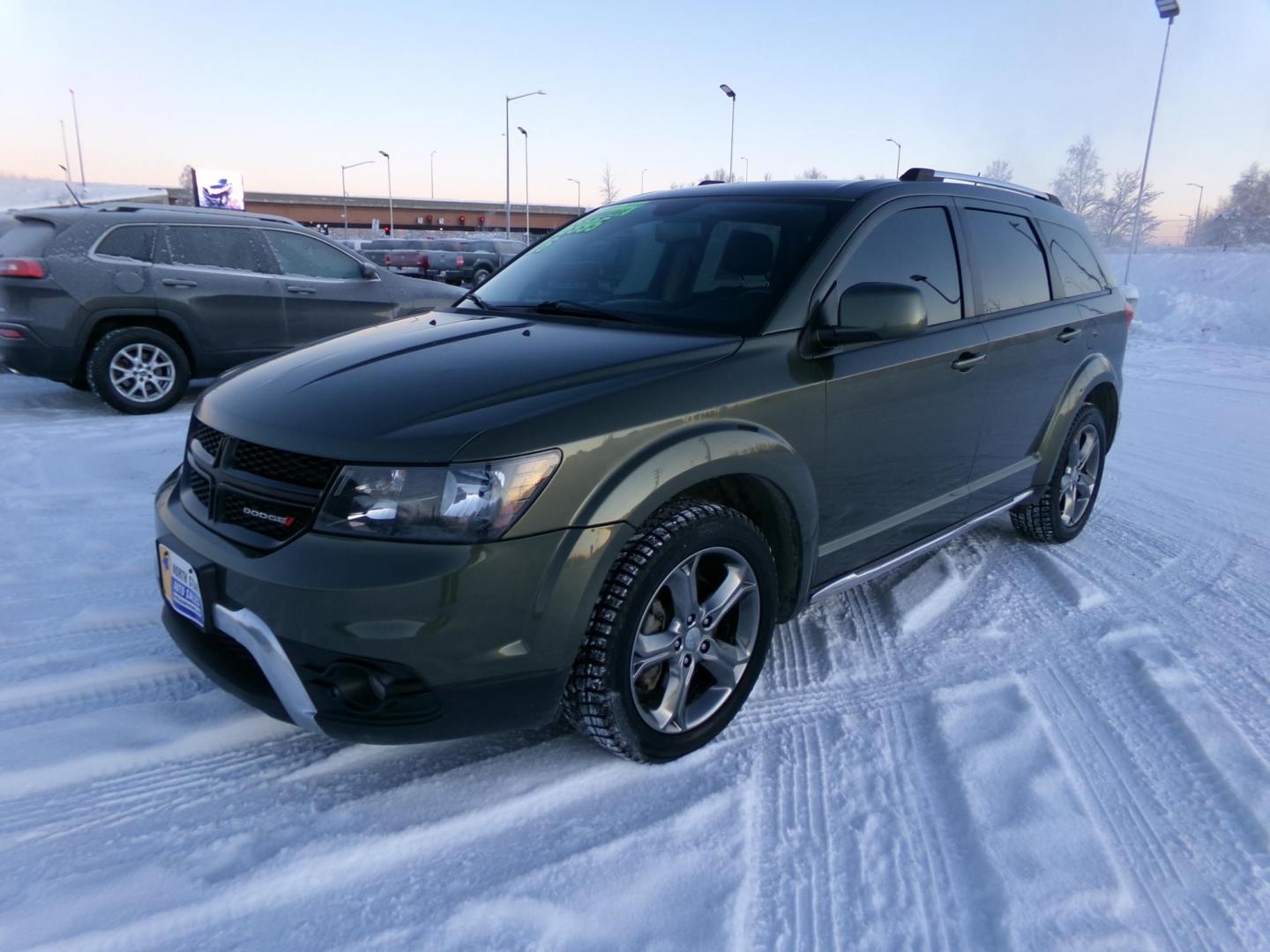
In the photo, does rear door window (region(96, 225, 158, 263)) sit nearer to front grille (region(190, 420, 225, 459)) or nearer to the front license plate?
front grille (region(190, 420, 225, 459))

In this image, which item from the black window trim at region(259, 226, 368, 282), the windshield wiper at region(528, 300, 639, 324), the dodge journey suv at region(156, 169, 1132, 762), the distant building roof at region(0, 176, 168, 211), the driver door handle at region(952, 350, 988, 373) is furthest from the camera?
the distant building roof at region(0, 176, 168, 211)

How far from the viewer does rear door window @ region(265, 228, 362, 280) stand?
8250 millimetres

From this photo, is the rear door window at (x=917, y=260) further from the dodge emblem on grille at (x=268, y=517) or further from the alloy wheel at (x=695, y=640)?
the dodge emblem on grille at (x=268, y=517)

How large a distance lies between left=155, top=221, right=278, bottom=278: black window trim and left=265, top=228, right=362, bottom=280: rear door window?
0.07m

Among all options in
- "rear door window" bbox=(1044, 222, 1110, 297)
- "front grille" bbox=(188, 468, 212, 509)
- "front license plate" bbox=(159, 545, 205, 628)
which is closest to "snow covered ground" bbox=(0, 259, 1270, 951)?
"front license plate" bbox=(159, 545, 205, 628)

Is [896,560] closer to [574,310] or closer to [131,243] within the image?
[574,310]

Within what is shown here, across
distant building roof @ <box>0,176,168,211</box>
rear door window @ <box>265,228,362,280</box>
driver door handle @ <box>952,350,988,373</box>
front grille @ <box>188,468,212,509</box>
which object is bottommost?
front grille @ <box>188,468,212,509</box>

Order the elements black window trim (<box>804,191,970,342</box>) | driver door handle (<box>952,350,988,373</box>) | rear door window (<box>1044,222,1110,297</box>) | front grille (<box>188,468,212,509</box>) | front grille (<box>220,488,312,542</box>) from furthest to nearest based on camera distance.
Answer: rear door window (<box>1044,222,1110,297</box>), driver door handle (<box>952,350,988,373</box>), black window trim (<box>804,191,970,342</box>), front grille (<box>188,468,212,509</box>), front grille (<box>220,488,312,542</box>)

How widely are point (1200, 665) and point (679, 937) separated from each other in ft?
7.95

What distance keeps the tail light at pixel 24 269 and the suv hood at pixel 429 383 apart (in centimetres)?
535

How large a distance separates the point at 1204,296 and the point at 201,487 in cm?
2202

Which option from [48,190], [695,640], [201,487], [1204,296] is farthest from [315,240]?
[48,190]

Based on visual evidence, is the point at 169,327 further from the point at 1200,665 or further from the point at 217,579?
the point at 1200,665

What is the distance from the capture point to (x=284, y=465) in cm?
236
